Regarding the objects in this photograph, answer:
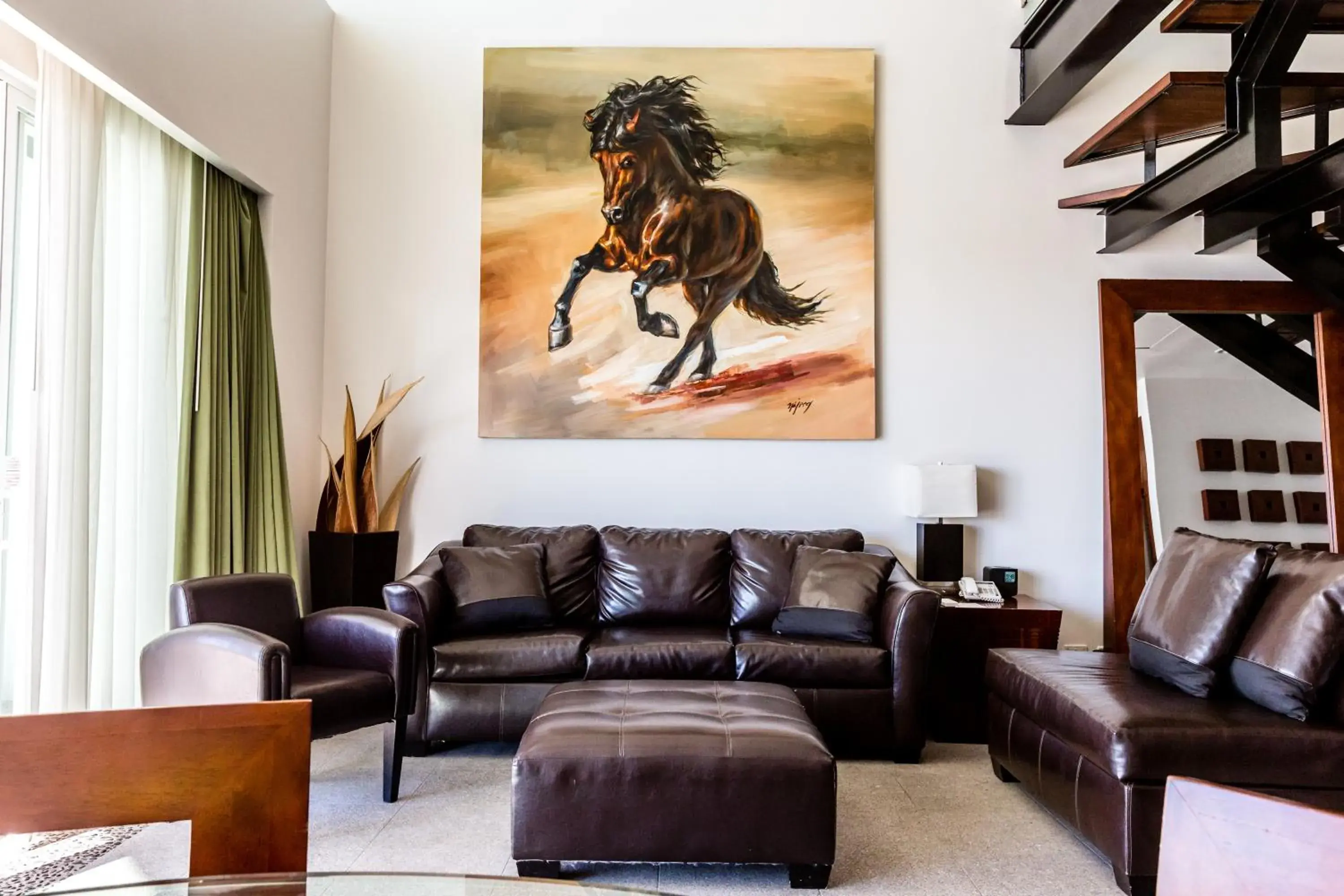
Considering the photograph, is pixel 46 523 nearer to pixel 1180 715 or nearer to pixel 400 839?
pixel 400 839

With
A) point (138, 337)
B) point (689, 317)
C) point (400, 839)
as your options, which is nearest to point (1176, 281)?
point (689, 317)

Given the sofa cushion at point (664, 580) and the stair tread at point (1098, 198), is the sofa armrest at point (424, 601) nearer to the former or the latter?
the sofa cushion at point (664, 580)

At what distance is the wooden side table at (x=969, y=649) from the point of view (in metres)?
3.94

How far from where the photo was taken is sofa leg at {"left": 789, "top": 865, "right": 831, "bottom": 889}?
249cm

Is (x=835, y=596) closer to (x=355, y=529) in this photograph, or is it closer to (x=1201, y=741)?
(x=1201, y=741)

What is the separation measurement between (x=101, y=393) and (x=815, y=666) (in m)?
2.81

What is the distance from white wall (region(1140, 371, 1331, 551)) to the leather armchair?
351cm

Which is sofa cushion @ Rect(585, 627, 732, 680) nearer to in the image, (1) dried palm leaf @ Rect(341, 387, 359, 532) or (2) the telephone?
(2) the telephone

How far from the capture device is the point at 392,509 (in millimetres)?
4543

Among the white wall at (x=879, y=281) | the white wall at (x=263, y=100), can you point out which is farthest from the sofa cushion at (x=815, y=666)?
the white wall at (x=263, y=100)

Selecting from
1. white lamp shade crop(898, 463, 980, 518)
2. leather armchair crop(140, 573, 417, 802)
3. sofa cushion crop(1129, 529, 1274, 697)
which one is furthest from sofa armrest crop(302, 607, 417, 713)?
sofa cushion crop(1129, 529, 1274, 697)

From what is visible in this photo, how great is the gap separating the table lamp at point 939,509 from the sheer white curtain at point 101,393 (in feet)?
10.5

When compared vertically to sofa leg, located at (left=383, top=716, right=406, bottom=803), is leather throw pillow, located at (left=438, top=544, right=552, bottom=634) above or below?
above

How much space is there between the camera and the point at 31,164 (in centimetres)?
313
